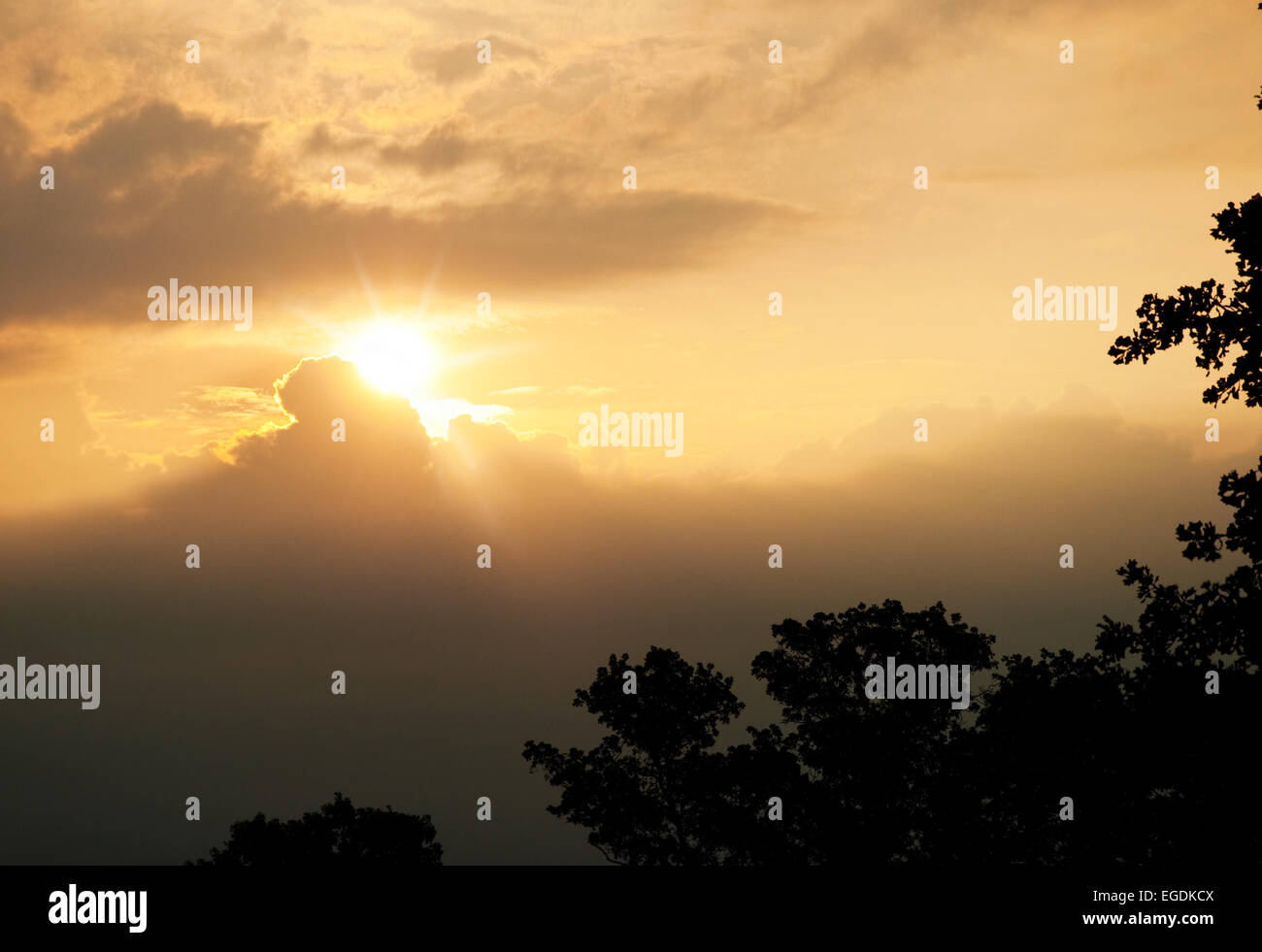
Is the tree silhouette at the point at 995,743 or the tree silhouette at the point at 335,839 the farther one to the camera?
the tree silhouette at the point at 335,839

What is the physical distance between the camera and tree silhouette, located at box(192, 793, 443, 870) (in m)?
67.4

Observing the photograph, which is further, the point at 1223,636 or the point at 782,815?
the point at 782,815

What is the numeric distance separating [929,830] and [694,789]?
815 cm

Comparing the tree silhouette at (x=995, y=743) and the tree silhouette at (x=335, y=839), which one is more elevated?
the tree silhouette at (x=995, y=743)

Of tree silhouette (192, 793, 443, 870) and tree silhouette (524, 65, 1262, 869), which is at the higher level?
tree silhouette (524, 65, 1262, 869)

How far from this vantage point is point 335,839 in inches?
2758

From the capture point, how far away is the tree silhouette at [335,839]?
6738cm

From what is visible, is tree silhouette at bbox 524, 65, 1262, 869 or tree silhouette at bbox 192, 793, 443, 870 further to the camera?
tree silhouette at bbox 192, 793, 443, 870

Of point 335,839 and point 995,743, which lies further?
point 335,839
